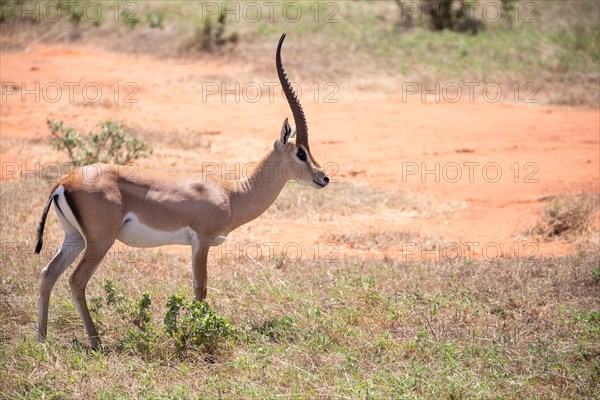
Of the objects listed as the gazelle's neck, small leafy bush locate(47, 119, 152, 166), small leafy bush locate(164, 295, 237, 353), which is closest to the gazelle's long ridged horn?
the gazelle's neck

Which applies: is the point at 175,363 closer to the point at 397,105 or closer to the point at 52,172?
the point at 52,172

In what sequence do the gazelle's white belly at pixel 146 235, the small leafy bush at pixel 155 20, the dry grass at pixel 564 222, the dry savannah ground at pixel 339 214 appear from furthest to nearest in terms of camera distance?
the small leafy bush at pixel 155 20, the dry grass at pixel 564 222, the gazelle's white belly at pixel 146 235, the dry savannah ground at pixel 339 214

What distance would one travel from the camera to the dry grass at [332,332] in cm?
538

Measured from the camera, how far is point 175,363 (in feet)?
19.0

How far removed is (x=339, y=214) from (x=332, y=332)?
402 centimetres

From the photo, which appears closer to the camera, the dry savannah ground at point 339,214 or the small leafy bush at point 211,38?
the dry savannah ground at point 339,214

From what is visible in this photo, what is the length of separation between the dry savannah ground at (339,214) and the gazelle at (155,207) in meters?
0.45

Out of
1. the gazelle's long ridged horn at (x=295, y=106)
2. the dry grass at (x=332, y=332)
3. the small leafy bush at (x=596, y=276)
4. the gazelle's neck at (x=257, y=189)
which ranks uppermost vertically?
the gazelle's long ridged horn at (x=295, y=106)

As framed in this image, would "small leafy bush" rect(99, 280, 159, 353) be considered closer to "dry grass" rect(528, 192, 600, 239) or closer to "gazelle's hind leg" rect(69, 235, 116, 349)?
"gazelle's hind leg" rect(69, 235, 116, 349)

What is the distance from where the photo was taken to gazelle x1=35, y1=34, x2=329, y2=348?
6055 millimetres

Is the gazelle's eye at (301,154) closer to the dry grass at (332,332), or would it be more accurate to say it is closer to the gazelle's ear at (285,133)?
the gazelle's ear at (285,133)

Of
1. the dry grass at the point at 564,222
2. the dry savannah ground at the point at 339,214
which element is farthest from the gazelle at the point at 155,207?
the dry grass at the point at 564,222

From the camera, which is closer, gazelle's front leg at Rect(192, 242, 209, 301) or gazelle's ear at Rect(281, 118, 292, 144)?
gazelle's front leg at Rect(192, 242, 209, 301)

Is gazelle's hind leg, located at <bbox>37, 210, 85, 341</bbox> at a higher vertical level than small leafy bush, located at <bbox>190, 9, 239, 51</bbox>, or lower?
lower
